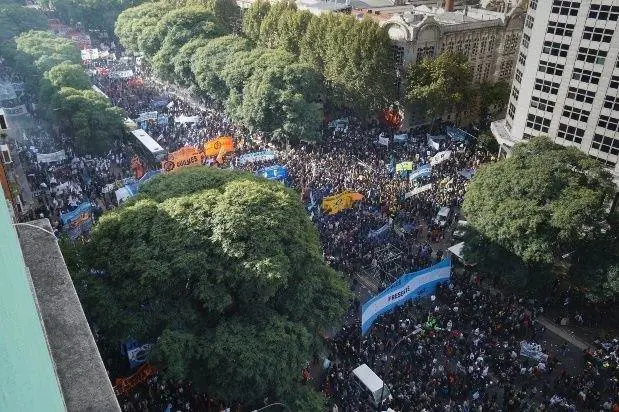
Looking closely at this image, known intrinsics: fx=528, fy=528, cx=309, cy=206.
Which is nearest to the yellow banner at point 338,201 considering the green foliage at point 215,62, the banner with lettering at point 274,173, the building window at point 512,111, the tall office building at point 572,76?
the banner with lettering at point 274,173

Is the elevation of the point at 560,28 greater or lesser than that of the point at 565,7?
lesser

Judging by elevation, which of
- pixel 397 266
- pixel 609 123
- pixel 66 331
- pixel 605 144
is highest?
pixel 66 331

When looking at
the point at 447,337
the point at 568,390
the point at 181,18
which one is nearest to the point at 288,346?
the point at 447,337

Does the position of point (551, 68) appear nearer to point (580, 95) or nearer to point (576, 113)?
point (580, 95)

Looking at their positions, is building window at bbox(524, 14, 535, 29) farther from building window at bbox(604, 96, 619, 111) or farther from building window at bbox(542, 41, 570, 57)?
building window at bbox(604, 96, 619, 111)

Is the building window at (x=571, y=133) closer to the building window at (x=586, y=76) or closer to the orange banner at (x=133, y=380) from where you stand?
the building window at (x=586, y=76)

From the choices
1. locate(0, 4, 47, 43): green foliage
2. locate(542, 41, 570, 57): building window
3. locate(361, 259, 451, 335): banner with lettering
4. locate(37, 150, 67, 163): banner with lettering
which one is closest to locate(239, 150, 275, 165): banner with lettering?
locate(37, 150, 67, 163): banner with lettering

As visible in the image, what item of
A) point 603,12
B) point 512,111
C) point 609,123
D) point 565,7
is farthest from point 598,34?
point 512,111
